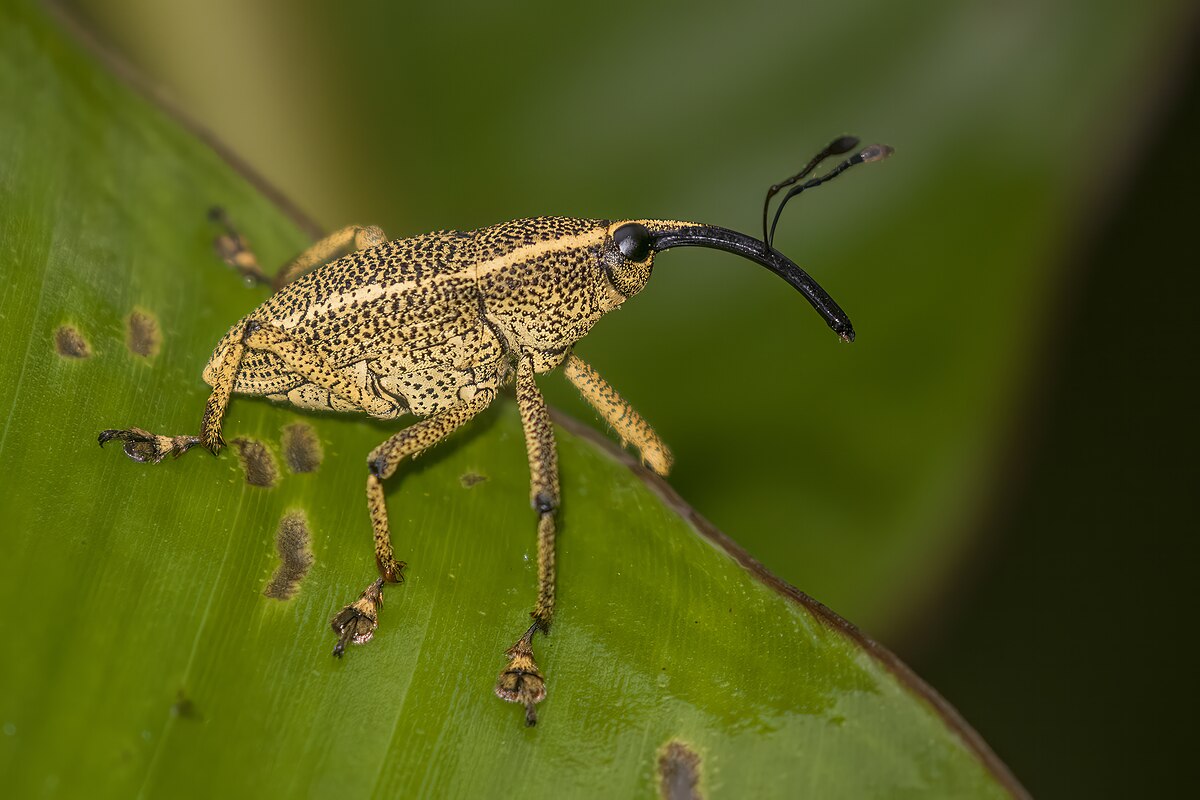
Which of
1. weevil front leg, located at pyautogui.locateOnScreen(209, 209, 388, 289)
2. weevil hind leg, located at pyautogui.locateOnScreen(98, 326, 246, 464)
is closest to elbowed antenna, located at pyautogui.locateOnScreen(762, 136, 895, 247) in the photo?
weevil front leg, located at pyautogui.locateOnScreen(209, 209, 388, 289)

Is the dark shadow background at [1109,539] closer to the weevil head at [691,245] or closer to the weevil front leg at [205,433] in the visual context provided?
the weevil head at [691,245]

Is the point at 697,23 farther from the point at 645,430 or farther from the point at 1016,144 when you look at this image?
the point at 645,430

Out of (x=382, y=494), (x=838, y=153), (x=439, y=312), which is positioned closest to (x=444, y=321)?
(x=439, y=312)

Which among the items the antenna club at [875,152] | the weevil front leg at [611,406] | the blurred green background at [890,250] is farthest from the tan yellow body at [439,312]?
the blurred green background at [890,250]

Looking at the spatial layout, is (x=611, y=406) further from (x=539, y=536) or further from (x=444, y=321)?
(x=539, y=536)

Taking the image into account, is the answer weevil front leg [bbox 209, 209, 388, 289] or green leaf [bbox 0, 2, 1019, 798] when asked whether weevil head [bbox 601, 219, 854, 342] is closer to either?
green leaf [bbox 0, 2, 1019, 798]

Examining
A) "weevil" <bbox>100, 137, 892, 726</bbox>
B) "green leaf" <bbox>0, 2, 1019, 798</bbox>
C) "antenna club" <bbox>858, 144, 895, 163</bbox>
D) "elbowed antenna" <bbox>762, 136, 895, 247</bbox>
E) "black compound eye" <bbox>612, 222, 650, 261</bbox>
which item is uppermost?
"antenna club" <bbox>858, 144, 895, 163</bbox>
